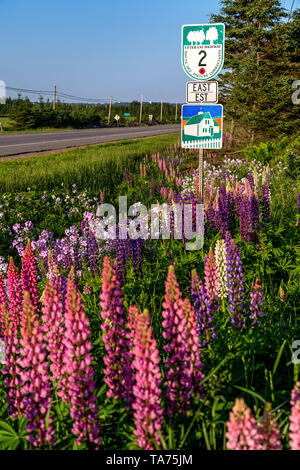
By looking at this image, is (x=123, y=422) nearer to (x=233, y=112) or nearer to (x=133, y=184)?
(x=133, y=184)

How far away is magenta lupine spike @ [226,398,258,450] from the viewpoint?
1.40m

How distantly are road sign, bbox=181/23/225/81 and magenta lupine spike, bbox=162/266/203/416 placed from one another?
4.67 meters

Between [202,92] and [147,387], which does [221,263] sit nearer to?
[147,387]

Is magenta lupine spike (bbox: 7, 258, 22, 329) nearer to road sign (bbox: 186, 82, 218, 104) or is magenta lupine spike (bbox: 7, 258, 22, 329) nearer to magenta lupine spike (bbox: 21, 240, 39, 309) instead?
magenta lupine spike (bbox: 21, 240, 39, 309)

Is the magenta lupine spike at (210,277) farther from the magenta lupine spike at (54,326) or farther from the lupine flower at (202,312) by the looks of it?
the magenta lupine spike at (54,326)

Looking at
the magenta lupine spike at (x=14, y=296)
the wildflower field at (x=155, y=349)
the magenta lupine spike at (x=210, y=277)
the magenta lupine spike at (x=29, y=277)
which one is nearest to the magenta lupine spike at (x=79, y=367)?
the wildflower field at (x=155, y=349)

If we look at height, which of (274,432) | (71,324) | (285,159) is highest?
(285,159)

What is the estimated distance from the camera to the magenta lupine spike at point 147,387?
5.40 feet

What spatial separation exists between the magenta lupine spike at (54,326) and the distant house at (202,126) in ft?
14.8

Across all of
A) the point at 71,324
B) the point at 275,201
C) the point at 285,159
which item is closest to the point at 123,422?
the point at 71,324

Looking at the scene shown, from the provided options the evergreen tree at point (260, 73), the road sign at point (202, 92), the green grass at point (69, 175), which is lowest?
the green grass at point (69, 175)

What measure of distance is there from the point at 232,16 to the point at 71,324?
80.2 feet
